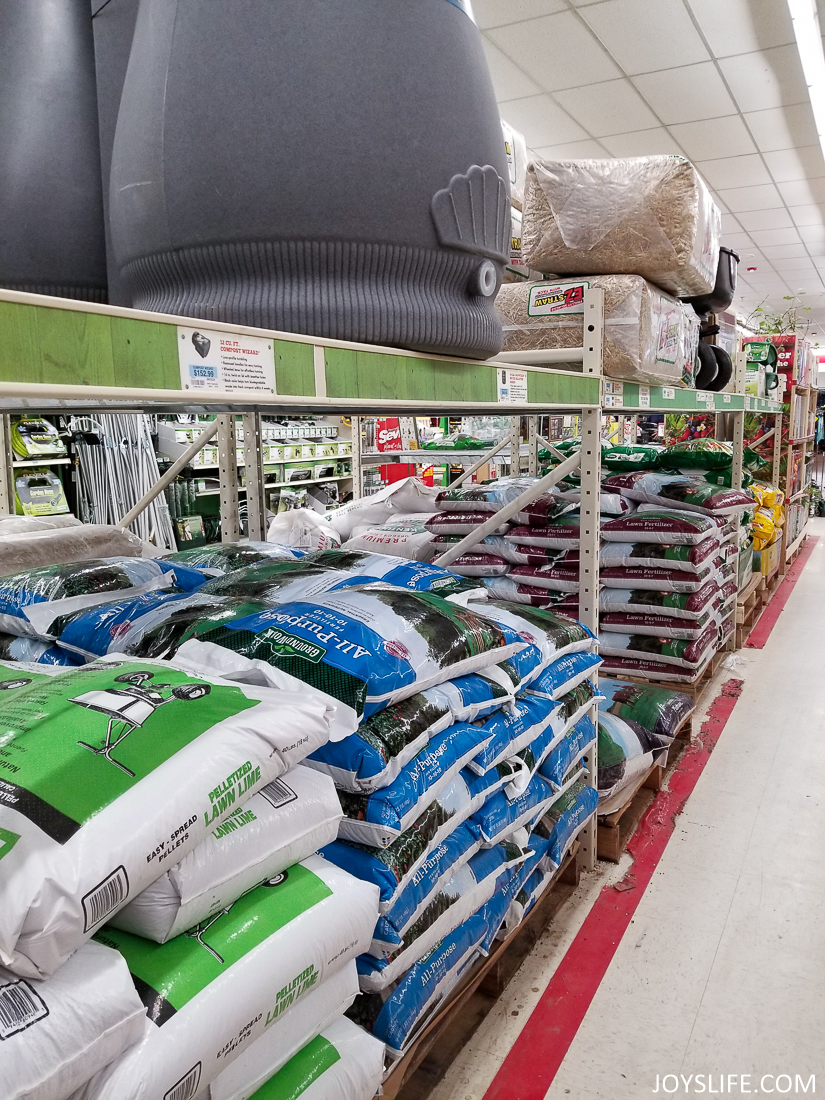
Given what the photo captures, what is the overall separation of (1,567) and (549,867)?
139 cm

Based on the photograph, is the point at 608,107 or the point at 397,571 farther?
the point at 608,107

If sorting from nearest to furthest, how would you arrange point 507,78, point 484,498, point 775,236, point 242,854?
point 242,854, point 484,498, point 507,78, point 775,236

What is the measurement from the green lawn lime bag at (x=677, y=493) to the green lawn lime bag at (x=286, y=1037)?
258cm

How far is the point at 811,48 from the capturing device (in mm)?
4680

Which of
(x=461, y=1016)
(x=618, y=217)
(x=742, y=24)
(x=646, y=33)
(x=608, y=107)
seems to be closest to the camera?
(x=461, y=1016)

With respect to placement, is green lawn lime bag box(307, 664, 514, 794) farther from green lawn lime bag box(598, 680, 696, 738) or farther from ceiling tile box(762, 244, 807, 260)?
ceiling tile box(762, 244, 807, 260)

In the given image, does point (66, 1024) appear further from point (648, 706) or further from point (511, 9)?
point (511, 9)

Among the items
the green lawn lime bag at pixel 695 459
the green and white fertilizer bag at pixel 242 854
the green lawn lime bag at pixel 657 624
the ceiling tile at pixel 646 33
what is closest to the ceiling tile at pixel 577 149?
the ceiling tile at pixel 646 33

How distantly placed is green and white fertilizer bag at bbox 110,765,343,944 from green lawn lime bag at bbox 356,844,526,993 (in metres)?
0.27

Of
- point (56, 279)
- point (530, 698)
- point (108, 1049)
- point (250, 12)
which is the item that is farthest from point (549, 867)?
point (250, 12)

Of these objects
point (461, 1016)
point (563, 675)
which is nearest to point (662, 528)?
point (563, 675)

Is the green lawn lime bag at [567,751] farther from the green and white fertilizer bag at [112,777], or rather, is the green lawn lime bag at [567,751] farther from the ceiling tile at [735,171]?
the ceiling tile at [735,171]

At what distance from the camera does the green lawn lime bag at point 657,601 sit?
9.37ft

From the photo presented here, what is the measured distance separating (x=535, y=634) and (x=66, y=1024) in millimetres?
1204
